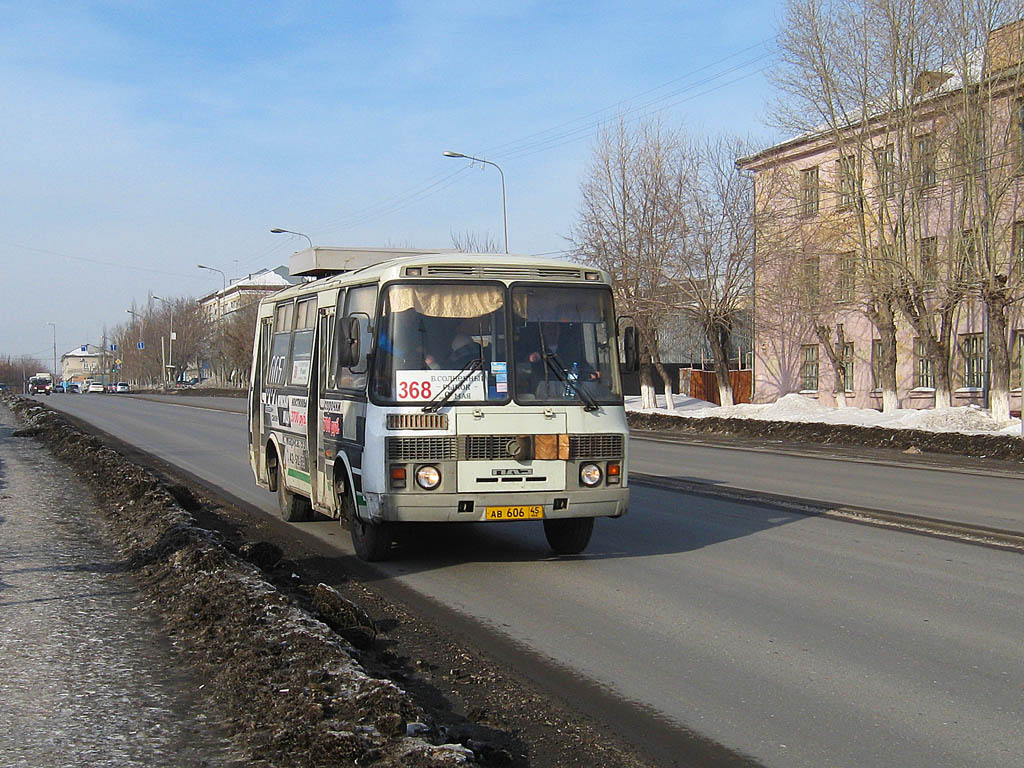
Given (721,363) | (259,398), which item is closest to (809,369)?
(721,363)

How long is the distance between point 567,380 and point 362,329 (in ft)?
6.23

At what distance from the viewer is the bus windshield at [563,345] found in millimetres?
9688

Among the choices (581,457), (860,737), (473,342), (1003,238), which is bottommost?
(860,737)

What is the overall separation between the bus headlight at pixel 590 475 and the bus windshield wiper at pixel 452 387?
1.26 meters

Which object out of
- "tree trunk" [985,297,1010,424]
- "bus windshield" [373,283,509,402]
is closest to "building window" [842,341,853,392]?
"tree trunk" [985,297,1010,424]

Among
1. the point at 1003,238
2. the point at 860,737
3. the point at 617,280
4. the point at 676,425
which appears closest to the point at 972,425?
the point at 1003,238

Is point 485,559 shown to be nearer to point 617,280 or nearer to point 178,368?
point 617,280

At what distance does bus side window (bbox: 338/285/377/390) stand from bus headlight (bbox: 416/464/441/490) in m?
0.95

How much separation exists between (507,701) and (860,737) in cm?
176

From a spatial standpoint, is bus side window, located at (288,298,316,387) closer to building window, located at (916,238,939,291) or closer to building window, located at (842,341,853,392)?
building window, located at (916,238,939,291)

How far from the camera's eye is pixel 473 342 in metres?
9.66

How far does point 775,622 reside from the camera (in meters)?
7.61

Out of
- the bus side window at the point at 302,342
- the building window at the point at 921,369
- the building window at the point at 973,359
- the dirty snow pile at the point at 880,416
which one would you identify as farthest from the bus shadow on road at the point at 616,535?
the building window at the point at 921,369

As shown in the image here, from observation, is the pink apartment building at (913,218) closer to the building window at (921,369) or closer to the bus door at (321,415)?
the building window at (921,369)
